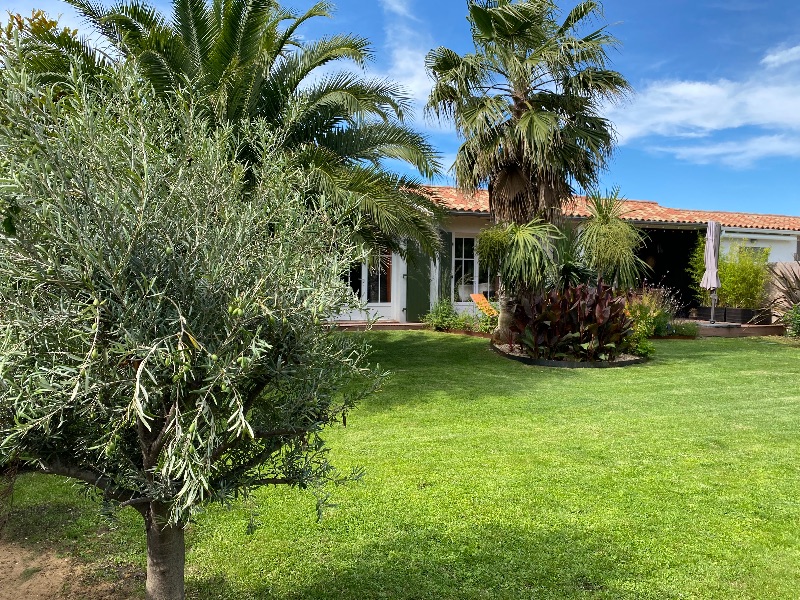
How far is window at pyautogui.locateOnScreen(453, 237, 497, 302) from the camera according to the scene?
58.8ft

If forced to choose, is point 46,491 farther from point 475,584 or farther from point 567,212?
point 567,212

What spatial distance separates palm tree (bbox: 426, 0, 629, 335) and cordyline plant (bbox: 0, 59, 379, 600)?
938cm

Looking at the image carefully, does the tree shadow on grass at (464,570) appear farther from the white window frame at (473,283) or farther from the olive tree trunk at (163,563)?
the white window frame at (473,283)

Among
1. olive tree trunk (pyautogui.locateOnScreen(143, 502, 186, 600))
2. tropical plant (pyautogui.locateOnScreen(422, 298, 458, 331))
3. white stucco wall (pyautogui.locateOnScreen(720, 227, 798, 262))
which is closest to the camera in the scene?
olive tree trunk (pyautogui.locateOnScreen(143, 502, 186, 600))

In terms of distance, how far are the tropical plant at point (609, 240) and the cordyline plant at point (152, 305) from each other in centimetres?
1137

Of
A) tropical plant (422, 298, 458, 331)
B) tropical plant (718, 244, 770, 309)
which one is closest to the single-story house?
tropical plant (422, 298, 458, 331)

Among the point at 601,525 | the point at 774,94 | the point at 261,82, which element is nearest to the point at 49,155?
the point at 601,525

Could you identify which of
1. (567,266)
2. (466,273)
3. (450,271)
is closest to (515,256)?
(567,266)

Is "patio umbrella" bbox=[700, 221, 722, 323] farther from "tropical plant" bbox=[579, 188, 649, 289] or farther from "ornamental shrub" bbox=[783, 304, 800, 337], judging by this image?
"tropical plant" bbox=[579, 188, 649, 289]

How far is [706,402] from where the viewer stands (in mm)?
8258

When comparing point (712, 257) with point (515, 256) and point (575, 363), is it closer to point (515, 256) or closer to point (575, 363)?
point (575, 363)

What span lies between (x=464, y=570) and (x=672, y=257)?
21453 millimetres

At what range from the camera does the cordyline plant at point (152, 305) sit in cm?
185

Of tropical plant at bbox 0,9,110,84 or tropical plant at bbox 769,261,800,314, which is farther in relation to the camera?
tropical plant at bbox 769,261,800,314
